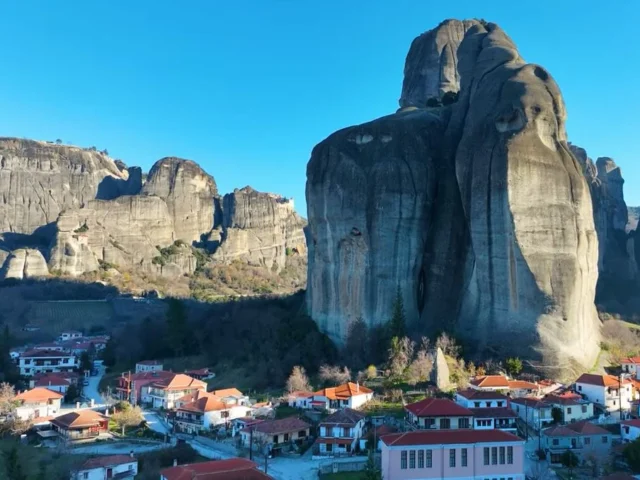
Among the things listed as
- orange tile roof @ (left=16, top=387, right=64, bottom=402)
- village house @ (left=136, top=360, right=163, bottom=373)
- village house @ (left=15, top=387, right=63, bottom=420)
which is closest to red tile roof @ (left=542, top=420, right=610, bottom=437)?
village house @ (left=15, top=387, right=63, bottom=420)

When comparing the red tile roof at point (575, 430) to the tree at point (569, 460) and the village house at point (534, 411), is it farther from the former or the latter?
the village house at point (534, 411)

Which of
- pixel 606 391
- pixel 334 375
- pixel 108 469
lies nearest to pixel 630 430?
pixel 606 391

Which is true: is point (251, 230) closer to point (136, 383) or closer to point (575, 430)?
point (136, 383)

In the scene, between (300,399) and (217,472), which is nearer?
(217,472)

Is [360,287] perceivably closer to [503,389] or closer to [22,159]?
[503,389]

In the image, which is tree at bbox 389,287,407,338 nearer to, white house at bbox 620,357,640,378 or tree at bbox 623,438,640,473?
white house at bbox 620,357,640,378

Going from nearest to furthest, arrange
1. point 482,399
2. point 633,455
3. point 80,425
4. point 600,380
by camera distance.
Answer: point 633,455 < point 482,399 < point 600,380 < point 80,425

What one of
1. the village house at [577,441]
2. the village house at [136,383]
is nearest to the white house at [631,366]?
the village house at [577,441]
